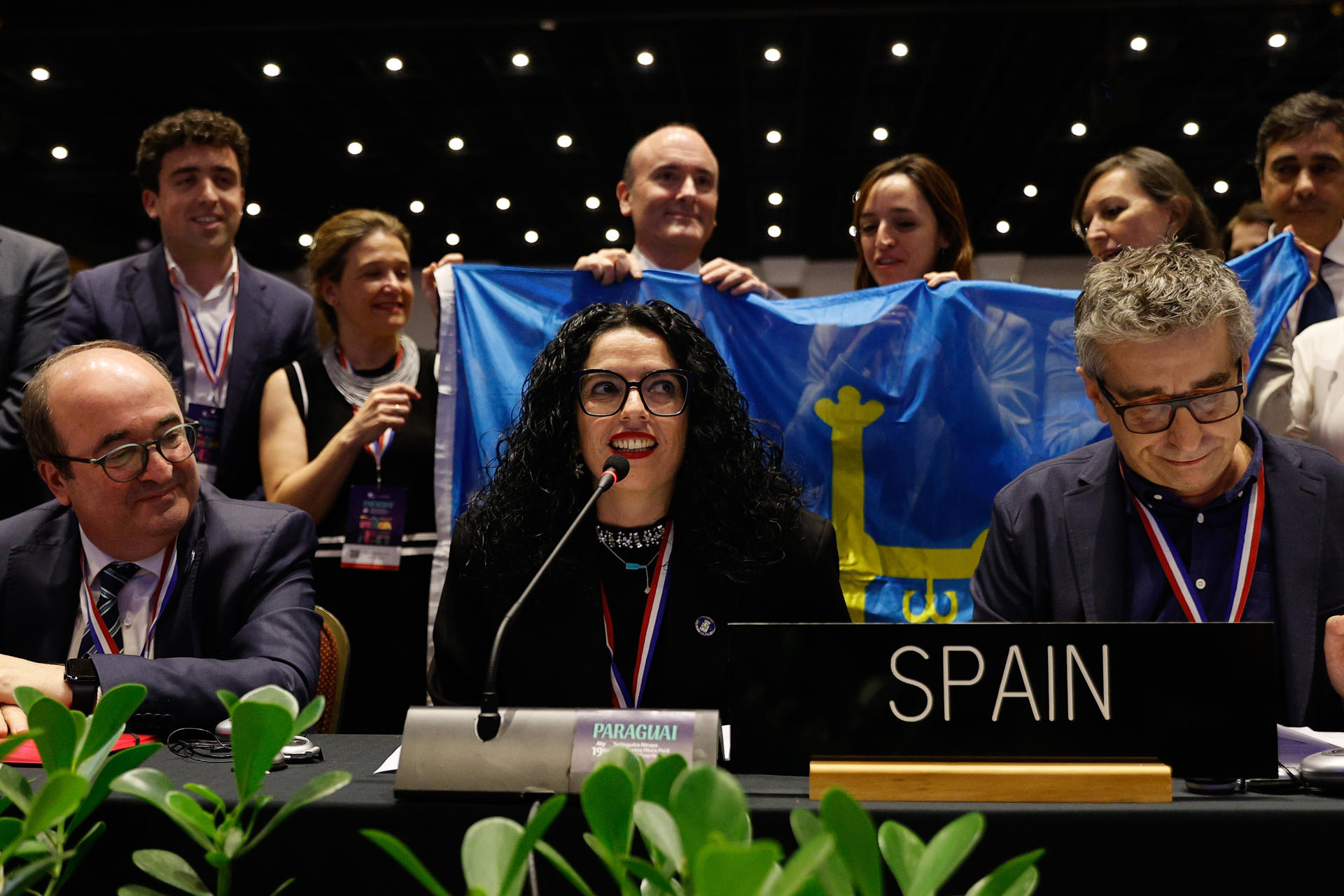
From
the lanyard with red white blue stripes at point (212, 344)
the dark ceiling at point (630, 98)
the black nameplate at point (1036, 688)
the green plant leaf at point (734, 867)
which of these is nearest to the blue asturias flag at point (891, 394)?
the lanyard with red white blue stripes at point (212, 344)

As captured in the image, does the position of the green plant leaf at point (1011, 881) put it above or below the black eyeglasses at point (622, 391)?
below

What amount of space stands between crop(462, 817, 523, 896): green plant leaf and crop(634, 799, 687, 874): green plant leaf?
6 centimetres

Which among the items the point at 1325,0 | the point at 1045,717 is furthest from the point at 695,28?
the point at 1045,717

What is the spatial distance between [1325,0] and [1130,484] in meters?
5.78

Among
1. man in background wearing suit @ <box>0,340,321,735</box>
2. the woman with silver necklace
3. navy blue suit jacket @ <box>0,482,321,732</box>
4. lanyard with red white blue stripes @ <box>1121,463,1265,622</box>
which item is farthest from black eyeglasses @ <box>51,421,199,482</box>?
lanyard with red white blue stripes @ <box>1121,463,1265,622</box>

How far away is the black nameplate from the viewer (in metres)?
1.33

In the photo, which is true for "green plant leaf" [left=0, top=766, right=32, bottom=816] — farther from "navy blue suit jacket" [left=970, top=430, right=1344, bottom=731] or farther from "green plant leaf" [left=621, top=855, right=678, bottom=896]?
"navy blue suit jacket" [left=970, top=430, right=1344, bottom=731]

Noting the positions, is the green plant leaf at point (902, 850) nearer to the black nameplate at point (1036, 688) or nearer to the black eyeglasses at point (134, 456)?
the black nameplate at point (1036, 688)

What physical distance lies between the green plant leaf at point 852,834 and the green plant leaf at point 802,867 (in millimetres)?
67

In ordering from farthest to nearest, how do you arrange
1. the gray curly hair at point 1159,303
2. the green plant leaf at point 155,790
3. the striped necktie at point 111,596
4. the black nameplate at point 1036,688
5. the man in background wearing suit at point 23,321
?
the man in background wearing suit at point 23,321 < the striped necktie at point 111,596 < the gray curly hair at point 1159,303 < the black nameplate at point 1036,688 < the green plant leaf at point 155,790

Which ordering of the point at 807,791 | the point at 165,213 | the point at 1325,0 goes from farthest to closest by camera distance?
the point at 1325,0 < the point at 165,213 < the point at 807,791

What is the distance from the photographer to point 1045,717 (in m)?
1.34

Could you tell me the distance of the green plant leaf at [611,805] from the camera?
0.60 meters

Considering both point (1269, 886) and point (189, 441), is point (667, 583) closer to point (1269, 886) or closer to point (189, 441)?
point (189, 441)
